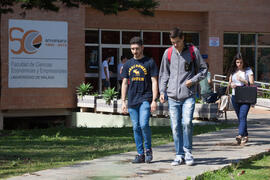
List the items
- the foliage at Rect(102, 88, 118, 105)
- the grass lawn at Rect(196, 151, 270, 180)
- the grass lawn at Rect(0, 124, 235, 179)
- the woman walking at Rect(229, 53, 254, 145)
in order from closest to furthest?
1. the grass lawn at Rect(196, 151, 270, 180)
2. the grass lawn at Rect(0, 124, 235, 179)
3. the woman walking at Rect(229, 53, 254, 145)
4. the foliage at Rect(102, 88, 118, 105)

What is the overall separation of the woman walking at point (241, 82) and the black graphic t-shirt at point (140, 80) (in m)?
3.01

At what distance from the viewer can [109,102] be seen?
61.0 feet

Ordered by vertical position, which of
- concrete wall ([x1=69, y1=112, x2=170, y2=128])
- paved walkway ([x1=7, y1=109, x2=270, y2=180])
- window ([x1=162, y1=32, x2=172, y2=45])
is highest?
window ([x1=162, y1=32, x2=172, y2=45])

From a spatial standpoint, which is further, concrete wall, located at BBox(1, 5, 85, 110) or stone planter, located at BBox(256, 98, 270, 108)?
concrete wall, located at BBox(1, 5, 85, 110)

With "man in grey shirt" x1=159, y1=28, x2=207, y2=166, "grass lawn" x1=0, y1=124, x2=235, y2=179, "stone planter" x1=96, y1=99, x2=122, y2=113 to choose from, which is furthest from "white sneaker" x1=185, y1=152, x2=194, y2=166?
"stone planter" x1=96, y1=99, x2=122, y2=113

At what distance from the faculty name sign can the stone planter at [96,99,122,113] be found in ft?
9.16

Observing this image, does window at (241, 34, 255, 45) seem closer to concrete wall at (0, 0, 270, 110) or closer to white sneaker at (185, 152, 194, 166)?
concrete wall at (0, 0, 270, 110)

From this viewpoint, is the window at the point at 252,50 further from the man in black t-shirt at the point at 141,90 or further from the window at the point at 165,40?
the man in black t-shirt at the point at 141,90

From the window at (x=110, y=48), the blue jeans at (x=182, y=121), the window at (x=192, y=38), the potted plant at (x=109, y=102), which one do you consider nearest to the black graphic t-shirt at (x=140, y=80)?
the blue jeans at (x=182, y=121)

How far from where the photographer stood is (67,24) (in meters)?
21.5

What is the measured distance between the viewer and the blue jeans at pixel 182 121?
7.54 metres

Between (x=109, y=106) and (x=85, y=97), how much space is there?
2.03 metres

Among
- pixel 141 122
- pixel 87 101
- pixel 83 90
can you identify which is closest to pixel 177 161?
pixel 141 122

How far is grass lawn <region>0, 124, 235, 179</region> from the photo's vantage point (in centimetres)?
833
